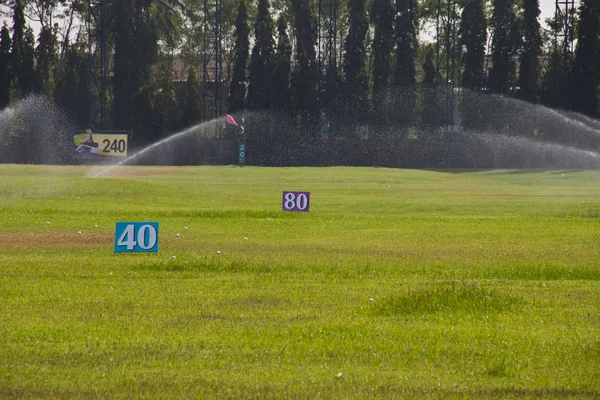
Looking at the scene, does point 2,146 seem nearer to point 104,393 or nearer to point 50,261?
point 50,261

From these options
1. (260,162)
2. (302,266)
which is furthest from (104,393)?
(260,162)

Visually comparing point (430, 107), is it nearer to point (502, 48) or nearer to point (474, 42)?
point (474, 42)

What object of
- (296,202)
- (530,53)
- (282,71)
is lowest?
(296,202)

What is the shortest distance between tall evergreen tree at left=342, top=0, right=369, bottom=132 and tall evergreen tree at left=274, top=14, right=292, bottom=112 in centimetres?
508

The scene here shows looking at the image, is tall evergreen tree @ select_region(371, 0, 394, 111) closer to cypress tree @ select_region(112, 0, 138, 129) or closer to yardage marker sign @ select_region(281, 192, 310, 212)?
cypress tree @ select_region(112, 0, 138, 129)

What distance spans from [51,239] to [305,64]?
205 ft

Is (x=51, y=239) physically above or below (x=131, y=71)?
below

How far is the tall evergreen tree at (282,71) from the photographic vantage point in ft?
269

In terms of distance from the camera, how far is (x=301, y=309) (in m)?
12.4

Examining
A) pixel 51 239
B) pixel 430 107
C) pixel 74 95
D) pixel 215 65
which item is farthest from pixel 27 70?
pixel 51 239

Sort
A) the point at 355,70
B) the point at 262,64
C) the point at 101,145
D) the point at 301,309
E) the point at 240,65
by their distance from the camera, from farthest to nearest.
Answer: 1. the point at 355,70
2. the point at 240,65
3. the point at 262,64
4. the point at 101,145
5. the point at 301,309

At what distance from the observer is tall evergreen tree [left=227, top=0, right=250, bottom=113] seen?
8225 cm

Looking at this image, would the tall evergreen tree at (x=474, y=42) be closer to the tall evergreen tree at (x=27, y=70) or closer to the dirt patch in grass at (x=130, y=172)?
the dirt patch in grass at (x=130, y=172)

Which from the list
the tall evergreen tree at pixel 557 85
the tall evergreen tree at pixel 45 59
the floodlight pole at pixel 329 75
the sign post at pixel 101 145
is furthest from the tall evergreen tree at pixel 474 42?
the tall evergreen tree at pixel 45 59
